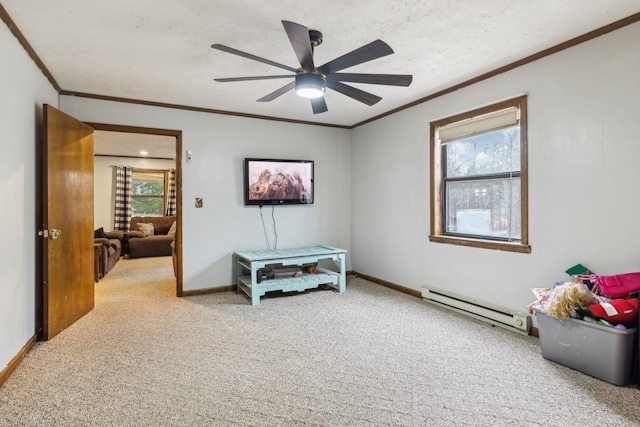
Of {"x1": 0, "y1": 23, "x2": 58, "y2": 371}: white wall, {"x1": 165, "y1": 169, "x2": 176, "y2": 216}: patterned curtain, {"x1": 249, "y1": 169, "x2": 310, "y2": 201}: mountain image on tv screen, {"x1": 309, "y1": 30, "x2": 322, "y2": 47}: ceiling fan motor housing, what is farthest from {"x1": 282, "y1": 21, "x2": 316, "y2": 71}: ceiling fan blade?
{"x1": 165, "y1": 169, "x2": 176, "y2": 216}: patterned curtain

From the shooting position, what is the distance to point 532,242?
9.55ft

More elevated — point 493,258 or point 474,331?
point 493,258

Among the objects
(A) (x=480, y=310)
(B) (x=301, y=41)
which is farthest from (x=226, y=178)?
(A) (x=480, y=310)

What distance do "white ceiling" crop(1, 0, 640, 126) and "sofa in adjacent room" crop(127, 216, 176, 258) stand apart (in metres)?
4.46

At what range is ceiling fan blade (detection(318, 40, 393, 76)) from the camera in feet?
6.49

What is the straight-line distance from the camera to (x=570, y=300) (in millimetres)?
2297

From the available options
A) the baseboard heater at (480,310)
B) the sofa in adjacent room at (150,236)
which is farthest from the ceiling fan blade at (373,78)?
the sofa in adjacent room at (150,236)

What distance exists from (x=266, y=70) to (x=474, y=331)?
3.04 m

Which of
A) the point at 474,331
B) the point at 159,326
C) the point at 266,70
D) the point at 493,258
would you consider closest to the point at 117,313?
the point at 159,326

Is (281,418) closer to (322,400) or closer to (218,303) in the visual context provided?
(322,400)

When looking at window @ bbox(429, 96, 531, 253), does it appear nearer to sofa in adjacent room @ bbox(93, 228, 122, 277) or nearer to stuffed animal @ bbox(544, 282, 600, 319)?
stuffed animal @ bbox(544, 282, 600, 319)

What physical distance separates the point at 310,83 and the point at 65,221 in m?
2.62

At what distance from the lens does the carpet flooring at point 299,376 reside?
72.8 inches

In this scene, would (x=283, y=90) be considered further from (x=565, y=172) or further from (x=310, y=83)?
(x=565, y=172)
